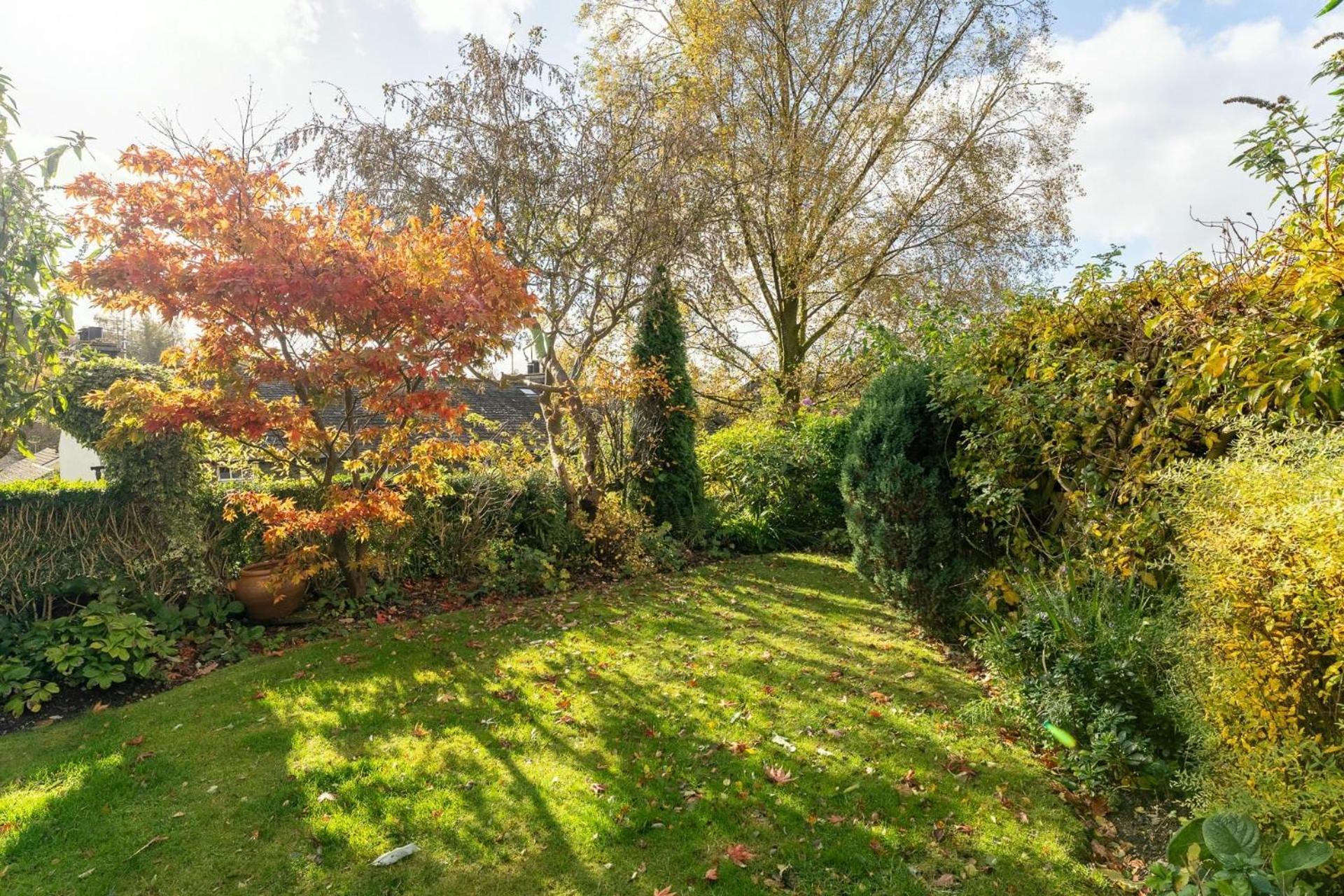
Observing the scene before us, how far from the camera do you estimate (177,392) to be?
5.33 m

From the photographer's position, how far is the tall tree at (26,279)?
4.95 metres

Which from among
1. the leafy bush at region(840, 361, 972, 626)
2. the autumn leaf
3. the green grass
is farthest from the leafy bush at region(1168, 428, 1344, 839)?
the leafy bush at region(840, 361, 972, 626)

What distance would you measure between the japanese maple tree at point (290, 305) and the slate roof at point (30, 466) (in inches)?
978

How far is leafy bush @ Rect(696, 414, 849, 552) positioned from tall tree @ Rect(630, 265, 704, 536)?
34.7 inches

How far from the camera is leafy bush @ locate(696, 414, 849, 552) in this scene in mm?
9844

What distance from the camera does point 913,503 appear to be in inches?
218

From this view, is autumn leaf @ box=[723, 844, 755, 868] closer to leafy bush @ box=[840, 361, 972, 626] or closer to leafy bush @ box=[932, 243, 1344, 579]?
leafy bush @ box=[932, 243, 1344, 579]

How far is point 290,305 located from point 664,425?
541 centimetres

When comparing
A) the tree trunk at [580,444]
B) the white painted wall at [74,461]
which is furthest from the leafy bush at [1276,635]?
the white painted wall at [74,461]

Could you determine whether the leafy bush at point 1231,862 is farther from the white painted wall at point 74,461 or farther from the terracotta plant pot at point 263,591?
the white painted wall at point 74,461

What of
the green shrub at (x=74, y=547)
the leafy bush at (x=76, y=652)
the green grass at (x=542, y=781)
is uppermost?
the green shrub at (x=74, y=547)

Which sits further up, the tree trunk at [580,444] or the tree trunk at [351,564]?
the tree trunk at [580,444]

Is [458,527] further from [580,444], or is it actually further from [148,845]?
[148,845]

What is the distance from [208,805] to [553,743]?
1760mm
